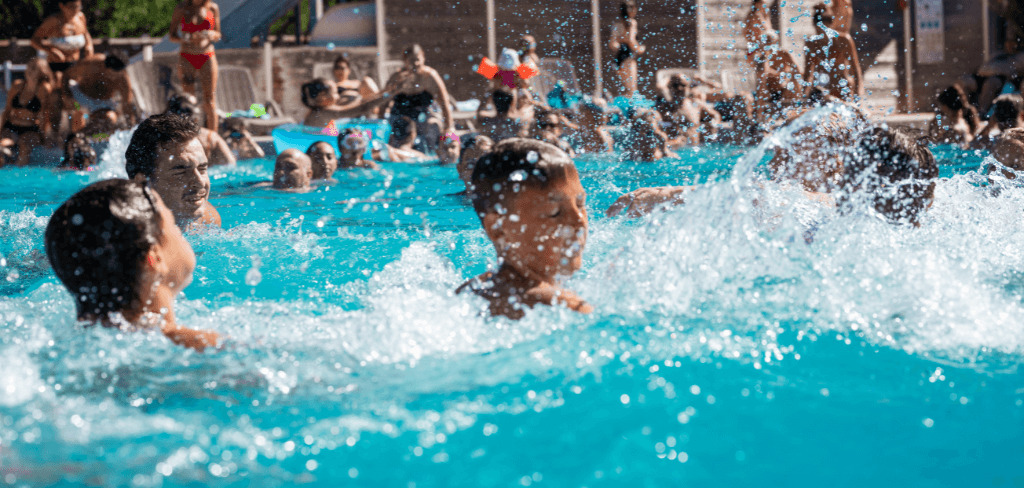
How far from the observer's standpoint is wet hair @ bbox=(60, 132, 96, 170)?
899cm

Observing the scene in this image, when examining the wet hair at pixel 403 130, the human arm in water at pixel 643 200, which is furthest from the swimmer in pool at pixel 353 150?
the human arm in water at pixel 643 200

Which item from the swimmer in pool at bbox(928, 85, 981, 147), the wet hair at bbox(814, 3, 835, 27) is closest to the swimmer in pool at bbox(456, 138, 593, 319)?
the wet hair at bbox(814, 3, 835, 27)

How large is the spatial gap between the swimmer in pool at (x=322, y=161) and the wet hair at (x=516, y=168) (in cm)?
563

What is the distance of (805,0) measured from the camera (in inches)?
605

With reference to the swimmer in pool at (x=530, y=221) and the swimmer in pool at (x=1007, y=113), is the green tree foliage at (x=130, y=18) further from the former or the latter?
the swimmer in pool at (x=530, y=221)

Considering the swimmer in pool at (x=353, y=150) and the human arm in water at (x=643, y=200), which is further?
the swimmer in pool at (x=353, y=150)

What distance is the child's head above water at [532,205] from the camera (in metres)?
2.42

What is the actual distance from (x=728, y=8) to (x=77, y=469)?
47.9 feet

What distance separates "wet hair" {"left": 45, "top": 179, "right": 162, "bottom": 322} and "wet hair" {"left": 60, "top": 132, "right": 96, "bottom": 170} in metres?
7.45

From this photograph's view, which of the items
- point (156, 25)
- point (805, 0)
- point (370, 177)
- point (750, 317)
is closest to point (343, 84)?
point (370, 177)

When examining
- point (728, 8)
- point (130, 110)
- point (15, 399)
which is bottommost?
point (15, 399)

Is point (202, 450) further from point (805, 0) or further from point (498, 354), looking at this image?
point (805, 0)

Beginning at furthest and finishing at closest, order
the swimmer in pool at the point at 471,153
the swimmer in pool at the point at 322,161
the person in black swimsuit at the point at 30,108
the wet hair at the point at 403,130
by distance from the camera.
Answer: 1. the person in black swimsuit at the point at 30,108
2. the wet hair at the point at 403,130
3. the swimmer in pool at the point at 322,161
4. the swimmer in pool at the point at 471,153

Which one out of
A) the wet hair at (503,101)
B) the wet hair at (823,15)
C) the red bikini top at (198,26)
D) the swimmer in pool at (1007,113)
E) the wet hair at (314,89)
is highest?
the red bikini top at (198,26)
